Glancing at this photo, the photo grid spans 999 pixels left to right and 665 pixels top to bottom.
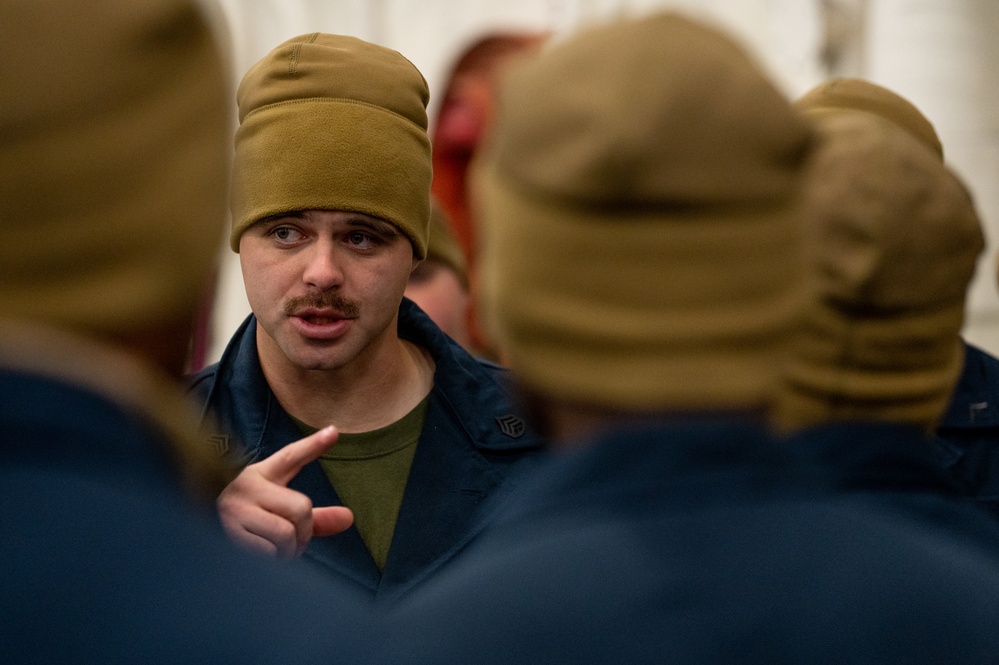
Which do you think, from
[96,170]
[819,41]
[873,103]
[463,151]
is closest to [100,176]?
[96,170]

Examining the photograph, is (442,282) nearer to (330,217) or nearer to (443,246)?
(443,246)

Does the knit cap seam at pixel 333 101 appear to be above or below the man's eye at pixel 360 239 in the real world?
above

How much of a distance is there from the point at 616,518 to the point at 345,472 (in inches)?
68.9

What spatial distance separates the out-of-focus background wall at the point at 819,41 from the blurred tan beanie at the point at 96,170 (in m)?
3.27

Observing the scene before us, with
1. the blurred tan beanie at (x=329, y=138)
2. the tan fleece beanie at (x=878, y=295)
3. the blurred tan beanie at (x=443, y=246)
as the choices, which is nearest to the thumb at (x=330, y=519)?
the tan fleece beanie at (x=878, y=295)

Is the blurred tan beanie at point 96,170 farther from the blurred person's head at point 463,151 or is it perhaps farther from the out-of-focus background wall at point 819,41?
the blurred person's head at point 463,151

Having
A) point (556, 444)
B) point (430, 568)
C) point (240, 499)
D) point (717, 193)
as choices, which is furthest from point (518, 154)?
point (430, 568)

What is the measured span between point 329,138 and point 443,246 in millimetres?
1287

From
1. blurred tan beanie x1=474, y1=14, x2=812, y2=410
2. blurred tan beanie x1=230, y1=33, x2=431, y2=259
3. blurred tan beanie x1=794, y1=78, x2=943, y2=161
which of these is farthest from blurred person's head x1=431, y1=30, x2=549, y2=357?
blurred tan beanie x1=474, y1=14, x2=812, y2=410

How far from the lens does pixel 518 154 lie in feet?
4.69

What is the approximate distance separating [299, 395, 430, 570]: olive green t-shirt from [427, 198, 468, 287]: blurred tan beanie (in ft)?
3.94

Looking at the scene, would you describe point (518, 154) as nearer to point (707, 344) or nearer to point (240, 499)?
point (707, 344)

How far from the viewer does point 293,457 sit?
2.22 m

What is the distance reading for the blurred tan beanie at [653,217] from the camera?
1.36m
